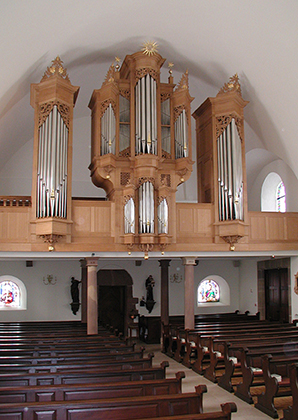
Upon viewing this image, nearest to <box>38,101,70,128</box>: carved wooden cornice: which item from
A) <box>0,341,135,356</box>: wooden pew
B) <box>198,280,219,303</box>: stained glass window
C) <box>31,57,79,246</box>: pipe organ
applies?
<box>31,57,79,246</box>: pipe organ

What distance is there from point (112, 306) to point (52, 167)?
31.2ft

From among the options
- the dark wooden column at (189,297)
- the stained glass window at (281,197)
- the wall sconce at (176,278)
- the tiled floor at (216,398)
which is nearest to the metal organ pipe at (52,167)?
the dark wooden column at (189,297)

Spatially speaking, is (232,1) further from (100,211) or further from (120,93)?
(100,211)

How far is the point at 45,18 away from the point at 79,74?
190 inches

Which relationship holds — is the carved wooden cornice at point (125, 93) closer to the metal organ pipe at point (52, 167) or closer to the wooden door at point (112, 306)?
the metal organ pipe at point (52, 167)

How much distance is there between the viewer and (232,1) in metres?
12.3

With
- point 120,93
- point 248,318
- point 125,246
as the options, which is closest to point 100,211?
point 125,246

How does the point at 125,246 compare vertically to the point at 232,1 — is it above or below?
below

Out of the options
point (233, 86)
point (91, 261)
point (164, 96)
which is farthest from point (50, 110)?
point (233, 86)

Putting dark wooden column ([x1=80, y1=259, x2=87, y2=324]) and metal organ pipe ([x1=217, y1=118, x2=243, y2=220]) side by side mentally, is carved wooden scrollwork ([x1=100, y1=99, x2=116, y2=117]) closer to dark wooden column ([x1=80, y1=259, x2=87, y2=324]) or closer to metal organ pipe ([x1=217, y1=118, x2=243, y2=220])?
metal organ pipe ([x1=217, y1=118, x2=243, y2=220])

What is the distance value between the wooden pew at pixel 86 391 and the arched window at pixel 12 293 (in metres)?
13.4

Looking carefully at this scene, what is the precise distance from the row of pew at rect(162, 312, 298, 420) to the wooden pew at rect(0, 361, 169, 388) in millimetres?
2362

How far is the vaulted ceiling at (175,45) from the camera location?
38.6 feet

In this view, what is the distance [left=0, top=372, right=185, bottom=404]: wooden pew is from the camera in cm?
670
